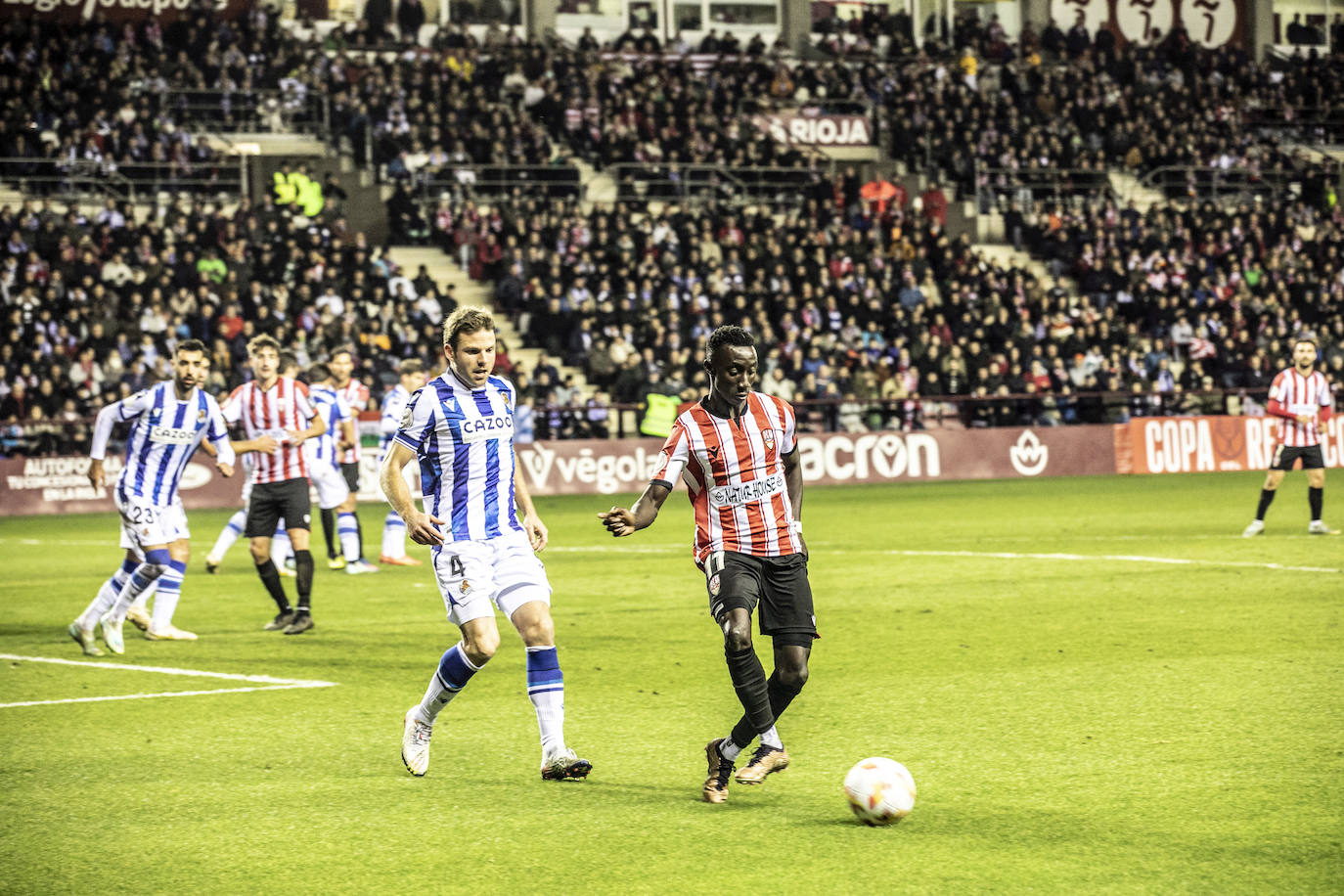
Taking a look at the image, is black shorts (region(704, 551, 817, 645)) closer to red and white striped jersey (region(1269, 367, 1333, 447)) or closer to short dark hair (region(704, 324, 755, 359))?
short dark hair (region(704, 324, 755, 359))

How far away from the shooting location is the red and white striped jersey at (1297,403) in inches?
750

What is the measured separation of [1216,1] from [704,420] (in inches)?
1864

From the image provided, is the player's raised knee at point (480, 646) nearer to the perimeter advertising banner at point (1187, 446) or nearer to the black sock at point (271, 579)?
the black sock at point (271, 579)

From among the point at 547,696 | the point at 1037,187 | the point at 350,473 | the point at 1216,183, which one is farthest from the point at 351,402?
the point at 1216,183

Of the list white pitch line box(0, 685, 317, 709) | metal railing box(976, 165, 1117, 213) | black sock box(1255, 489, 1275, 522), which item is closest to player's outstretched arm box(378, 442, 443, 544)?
white pitch line box(0, 685, 317, 709)

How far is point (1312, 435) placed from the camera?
1905cm

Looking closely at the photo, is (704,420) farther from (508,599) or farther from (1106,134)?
(1106,134)

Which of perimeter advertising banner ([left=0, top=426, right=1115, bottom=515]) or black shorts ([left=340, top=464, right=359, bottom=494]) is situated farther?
perimeter advertising banner ([left=0, top=426, right=1115, bottom=515])

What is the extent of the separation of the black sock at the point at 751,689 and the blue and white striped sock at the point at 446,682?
1329 millimetres

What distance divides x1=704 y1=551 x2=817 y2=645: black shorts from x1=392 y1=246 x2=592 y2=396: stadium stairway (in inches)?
947

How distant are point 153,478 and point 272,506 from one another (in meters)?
1.26

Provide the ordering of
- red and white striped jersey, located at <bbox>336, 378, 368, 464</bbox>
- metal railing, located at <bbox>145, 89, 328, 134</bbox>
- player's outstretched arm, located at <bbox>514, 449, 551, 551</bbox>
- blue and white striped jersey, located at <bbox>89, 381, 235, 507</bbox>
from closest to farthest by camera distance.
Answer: player's outstretched arm, located at <bbox>514, 449, 551, 551</bbox>
blue and white striped jersey, located at <bbox>89, 381, 235, 507</bbox>
red and white striped jersey, located at <bbox>336, 378, 368, 464</bbox>
metal railing, located at <bbox>145, 89, 328, 134</bbox>

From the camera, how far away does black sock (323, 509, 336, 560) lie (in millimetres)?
17609

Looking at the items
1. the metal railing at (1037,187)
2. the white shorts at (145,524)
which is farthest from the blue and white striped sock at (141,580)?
the metal railing at (1037,187)
